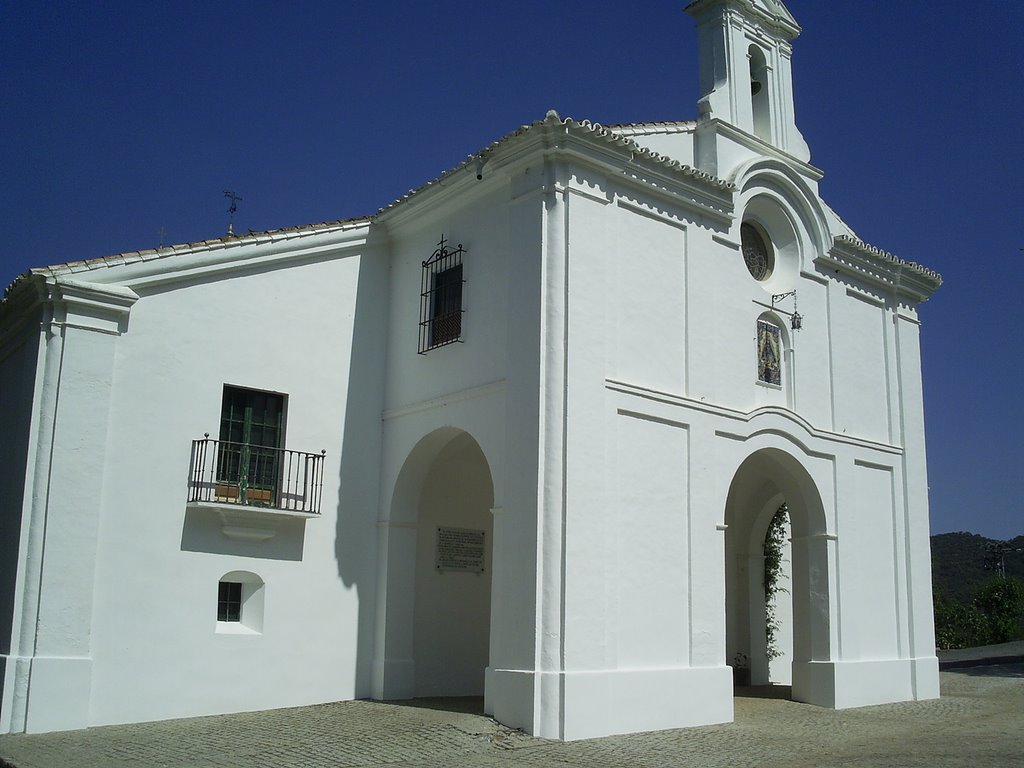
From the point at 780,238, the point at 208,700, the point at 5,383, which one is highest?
the point at 780,238

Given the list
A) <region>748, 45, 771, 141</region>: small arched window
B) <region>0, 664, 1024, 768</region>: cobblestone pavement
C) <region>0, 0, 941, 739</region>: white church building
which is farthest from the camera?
<region>748, 45, 771, 141</region>: small arched window

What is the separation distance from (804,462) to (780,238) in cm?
355

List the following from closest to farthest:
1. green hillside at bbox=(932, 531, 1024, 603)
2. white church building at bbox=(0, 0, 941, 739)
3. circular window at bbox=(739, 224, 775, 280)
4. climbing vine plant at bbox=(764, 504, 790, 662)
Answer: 1. white church building at bbox=(0, 0, 941, 739)
2. circular window at bbox=(739, 224, 775, 280)
3. climbing vine plant at bbox=(764, 504, 790, 662)
4. green hillside at bbox=(932, 531, 1024, 603)

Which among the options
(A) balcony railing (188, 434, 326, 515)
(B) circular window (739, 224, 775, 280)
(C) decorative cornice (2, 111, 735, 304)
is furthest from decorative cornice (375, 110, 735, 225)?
(A) balcony railing (188, 434, 326, 515)

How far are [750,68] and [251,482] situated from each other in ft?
34.1

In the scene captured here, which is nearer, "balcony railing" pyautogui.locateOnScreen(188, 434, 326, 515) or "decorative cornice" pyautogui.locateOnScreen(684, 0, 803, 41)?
"balcony railing" pyautogui.locateOnScreen(188, 434, 326, 515)

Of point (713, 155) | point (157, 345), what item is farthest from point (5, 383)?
point (713, 155)

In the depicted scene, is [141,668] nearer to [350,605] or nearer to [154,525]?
[154,525]

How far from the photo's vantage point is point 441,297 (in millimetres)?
14016

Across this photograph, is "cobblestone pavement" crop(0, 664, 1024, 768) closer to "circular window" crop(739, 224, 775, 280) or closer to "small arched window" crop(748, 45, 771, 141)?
"circular window" crop(739, 224, 775, 280)

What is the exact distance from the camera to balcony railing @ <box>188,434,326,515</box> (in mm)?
12508

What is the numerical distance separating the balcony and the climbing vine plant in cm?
915

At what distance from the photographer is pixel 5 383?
13.8 m

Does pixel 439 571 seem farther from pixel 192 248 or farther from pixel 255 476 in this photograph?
pixel 192 248
